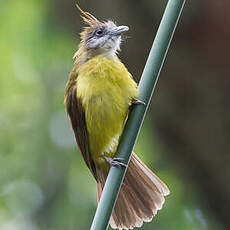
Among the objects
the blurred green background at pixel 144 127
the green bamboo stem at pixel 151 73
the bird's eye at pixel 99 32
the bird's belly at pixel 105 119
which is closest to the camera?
the green bamboo stem at pixel 151 73

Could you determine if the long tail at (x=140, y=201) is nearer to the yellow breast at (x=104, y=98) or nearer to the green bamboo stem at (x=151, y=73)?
the yellow breast at (x=104, y=98)

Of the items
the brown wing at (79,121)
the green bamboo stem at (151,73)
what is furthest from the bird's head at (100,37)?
the green bamboo stem at (151,73)

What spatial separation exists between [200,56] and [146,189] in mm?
1197

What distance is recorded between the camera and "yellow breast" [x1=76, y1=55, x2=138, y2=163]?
263cm

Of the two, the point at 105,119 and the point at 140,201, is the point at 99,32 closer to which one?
the point at 105,119

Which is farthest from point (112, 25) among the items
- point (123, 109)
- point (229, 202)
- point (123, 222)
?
point (229, 202)

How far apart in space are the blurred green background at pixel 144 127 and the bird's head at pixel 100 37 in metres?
0.49

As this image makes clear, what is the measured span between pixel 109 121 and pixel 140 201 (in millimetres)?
452

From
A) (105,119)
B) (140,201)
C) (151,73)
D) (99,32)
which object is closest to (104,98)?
(105,119)

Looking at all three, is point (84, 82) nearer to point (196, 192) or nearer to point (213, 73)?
point (213, 73)

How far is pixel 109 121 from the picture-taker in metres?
2.71

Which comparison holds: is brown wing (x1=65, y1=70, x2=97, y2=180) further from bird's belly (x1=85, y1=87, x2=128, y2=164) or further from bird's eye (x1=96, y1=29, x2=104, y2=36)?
bird's eye (x1=96, y1=29, x2=104, y2=36)

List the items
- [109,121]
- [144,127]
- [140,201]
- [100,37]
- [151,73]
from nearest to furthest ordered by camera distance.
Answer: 1. [151,73]
2. [109,121]
3. [140,201]
4. [100,37]
5. [144,127]

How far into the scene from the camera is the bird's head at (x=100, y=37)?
3.13 metres
